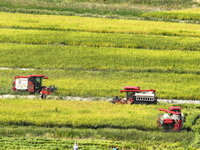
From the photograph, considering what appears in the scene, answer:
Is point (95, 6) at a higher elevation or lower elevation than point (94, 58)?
higher

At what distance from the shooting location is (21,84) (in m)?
45.8

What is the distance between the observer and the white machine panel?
45719 mm

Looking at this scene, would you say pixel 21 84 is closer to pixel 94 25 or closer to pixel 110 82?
pixel 110 82

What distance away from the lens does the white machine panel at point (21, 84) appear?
150ft

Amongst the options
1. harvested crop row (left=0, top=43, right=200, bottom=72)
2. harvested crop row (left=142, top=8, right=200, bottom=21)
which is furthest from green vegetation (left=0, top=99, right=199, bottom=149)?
harvested crop row (left=142, top=8, right=200, bottom=21)

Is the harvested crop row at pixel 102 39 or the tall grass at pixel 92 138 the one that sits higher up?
the harvested crop row at pixel 102 39

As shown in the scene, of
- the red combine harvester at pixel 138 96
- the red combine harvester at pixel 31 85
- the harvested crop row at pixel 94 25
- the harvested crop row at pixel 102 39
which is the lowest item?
the red combine harvester at pixel 138 96

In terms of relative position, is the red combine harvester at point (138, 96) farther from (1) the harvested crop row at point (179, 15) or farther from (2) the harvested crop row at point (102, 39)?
(1) the harvested crop row at point (179, 15)

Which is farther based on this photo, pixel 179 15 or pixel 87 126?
pixel 179 15

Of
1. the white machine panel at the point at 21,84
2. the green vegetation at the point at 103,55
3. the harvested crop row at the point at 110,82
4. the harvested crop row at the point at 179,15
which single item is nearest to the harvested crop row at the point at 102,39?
the green vegetation at the point at 103,55

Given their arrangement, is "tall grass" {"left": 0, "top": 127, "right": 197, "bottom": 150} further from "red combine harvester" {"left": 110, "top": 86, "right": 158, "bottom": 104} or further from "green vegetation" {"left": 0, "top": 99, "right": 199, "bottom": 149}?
"red combine harvester" {"left": 110, "top": 86, "right": 158, "bottom": 104}

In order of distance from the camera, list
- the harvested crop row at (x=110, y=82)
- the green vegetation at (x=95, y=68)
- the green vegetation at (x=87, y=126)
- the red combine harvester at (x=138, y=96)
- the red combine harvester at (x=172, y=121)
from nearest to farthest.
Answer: the green vegetation at (x=87, y=126)
the green vegetation at (x=95, y=68)
the red combine harvester at (x=172, y=121)
the red combine harvester at (x=138, y=96)
the harvested crop row at (x=110, y=82)

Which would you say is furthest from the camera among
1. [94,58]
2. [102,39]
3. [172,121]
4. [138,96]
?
[102,39]

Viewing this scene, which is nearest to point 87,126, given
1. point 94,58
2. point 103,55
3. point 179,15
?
point 94,58
